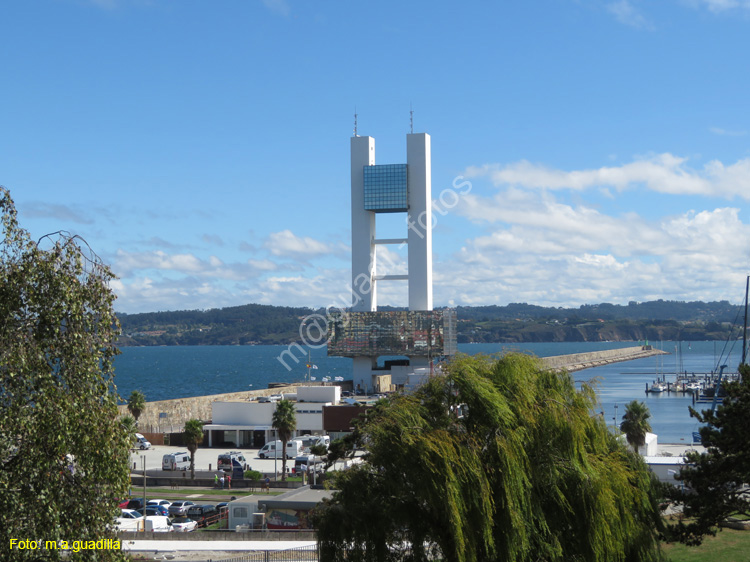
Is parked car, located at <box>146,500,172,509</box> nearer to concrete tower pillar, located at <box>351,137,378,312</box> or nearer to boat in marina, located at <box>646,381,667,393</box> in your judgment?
concrete tower pillar, located at <box>351,137,378,312</box>

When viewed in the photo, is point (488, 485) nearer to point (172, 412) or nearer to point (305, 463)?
point (305, 463)

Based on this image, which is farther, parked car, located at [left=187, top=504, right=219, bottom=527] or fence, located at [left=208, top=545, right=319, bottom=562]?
parked car, located at [left=187, top=504, right=219, bottom=527]


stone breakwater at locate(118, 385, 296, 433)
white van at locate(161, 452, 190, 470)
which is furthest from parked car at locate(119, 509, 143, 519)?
stone breakwater at locate(118, 385, 296, 433)

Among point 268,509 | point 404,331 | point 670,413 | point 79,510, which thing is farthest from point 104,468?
point 670,413

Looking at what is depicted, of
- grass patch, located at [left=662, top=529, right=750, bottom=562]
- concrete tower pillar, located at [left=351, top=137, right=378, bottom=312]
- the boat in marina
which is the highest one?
concrete tower pillar, located at [left=351, top=137, right=378, bottom=312]

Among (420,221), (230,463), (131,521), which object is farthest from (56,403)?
(420,221)

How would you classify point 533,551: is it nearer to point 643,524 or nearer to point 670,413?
point 643,524

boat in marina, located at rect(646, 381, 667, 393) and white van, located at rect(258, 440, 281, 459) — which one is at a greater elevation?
white van, located at rect(258, 440, 281, 459)
